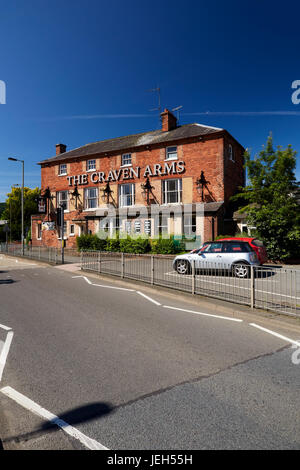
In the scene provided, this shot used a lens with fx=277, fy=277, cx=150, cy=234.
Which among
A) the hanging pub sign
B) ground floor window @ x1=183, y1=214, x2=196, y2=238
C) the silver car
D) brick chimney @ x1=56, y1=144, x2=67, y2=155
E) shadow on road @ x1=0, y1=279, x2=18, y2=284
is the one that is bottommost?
shadow on road @ x1=0, y1=279, x2=18, y2=284

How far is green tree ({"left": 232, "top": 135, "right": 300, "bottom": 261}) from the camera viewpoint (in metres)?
16.8

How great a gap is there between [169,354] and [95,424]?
77.6 inches

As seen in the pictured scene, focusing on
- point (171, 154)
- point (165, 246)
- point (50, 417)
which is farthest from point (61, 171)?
point (50, 417)

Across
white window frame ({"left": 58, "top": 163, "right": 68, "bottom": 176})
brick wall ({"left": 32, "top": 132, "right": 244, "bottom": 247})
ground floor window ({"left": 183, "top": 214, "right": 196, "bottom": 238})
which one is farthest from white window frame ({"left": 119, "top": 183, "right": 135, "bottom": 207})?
white window frame ({"left": 58, "top": 163, "right": 68, "bottom": 176})

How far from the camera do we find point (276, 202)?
56.9 feet

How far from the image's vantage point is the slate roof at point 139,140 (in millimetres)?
23758

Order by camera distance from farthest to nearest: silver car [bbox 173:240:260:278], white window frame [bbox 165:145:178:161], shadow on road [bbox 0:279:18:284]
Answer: white window frame [bbox 165:145:178:161], shadow on road [bbox 0:279:18:284], silver car [bbox 173:240:260:278]

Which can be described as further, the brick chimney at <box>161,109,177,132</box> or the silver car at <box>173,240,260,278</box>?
the brick chimney at <box>161,109,177,132</box>

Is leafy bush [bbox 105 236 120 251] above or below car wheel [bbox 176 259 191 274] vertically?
above

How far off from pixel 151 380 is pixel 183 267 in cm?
879

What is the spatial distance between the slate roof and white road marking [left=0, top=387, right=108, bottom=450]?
73.0 ft

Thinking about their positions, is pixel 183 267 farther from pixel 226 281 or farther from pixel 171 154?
pixel 171 154

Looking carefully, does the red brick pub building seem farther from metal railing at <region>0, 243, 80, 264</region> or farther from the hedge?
metal railing at <region>0, 243, 80, 264</region>

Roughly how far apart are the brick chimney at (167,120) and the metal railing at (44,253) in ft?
48.1
